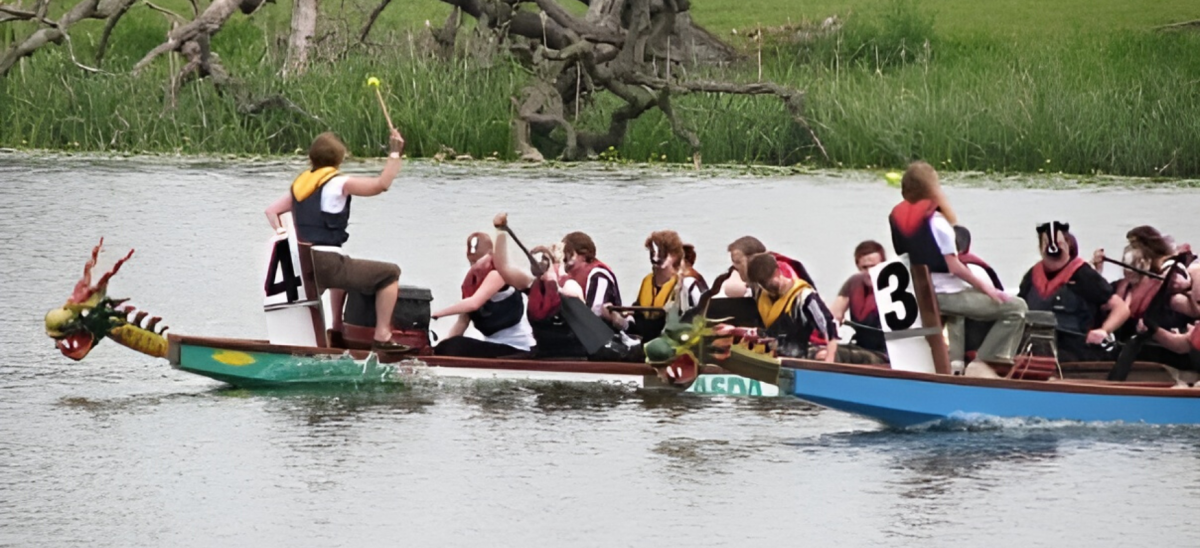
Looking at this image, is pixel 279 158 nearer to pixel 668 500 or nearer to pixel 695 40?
pixel 695 40

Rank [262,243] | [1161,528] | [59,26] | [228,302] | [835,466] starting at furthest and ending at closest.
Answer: [59,26] < [262,243] < [228,302] < [835,466] < [1161,528]

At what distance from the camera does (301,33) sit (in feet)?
96.5

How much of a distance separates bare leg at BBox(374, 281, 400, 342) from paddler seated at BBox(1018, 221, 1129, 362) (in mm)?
3579

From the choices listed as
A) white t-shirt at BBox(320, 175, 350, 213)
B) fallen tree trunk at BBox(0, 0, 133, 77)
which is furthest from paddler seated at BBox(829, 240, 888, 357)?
fallen tree trunk at BBox(0, 0, 133, 77)

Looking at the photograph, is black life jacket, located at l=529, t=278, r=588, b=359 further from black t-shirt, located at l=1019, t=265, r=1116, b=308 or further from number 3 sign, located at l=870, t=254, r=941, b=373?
black t-shirt, located at l=1019, t=265, r=1116, b=308

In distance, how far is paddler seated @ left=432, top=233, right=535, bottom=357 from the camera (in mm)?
14625

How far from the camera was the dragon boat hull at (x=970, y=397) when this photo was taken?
1257 cm

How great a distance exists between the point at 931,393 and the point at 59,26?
16.8m

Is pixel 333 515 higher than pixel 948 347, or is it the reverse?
pixel 948 347

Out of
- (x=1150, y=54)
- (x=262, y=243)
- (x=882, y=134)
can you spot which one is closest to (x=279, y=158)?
(x=262, y=243)

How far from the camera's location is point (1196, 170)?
1045 inches

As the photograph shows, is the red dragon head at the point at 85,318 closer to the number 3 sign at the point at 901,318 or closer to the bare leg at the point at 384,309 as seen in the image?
the bare leg at the point at 384,309

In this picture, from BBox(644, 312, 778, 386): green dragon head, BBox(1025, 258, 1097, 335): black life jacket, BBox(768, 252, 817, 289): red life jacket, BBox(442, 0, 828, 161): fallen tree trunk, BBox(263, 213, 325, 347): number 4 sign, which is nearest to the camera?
BBox(644, 312, 778, 386): green dragon head

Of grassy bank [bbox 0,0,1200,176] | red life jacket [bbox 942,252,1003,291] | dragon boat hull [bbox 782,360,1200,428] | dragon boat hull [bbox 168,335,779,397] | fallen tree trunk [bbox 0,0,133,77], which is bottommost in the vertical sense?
dragon boat hull [bbox 168,335,779,397]
